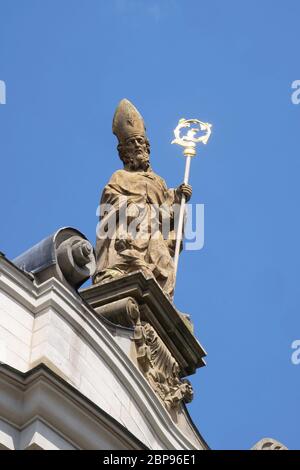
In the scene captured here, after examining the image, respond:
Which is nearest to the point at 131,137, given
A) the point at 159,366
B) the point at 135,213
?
the point at 135,213

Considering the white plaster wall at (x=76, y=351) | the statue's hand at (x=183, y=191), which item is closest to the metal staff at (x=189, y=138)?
the statue's hand at (x=183, y=191)

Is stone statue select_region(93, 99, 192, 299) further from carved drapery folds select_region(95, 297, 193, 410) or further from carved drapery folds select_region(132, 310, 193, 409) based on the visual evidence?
carved drapery folds select_region(132, 310, 193, 409)

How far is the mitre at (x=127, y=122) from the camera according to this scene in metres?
26.8

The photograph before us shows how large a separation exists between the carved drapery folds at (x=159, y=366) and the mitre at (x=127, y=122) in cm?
372

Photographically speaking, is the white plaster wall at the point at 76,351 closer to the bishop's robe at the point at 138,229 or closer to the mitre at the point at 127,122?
the bishop's robe at the point at 138,229

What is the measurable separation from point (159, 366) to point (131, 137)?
412 cm

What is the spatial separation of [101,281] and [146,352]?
52.2 inches

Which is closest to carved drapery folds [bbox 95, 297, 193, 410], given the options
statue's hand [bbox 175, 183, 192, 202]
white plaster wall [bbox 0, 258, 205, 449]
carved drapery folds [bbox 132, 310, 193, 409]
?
carved drapery folds [bbox 132, 310, 193, 409]

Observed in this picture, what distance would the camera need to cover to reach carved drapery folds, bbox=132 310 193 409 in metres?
23.3

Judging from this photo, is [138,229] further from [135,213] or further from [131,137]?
[131,137]

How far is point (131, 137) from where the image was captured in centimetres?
2672

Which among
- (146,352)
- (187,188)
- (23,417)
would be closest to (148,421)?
(146,352)
